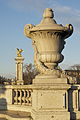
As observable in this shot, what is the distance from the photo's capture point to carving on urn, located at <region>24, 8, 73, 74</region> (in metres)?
11.9

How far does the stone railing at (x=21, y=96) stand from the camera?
14.4 meters

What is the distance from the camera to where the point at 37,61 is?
1227 centimetres

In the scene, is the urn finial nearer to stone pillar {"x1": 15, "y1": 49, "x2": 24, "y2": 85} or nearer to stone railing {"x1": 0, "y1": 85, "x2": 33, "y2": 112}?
stone railing {"x1": 0, "y1": 85, "x2": 33, "y2": 112}

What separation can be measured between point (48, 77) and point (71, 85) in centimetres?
100

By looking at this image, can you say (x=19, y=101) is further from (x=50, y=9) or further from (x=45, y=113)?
(x=50, y=9)

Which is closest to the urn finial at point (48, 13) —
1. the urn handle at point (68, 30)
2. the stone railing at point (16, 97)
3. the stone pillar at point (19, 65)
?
the urn handle at point (68, 30)

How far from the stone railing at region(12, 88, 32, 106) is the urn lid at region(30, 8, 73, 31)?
3724mm

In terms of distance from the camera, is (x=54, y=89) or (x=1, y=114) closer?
(x=54, y=89)

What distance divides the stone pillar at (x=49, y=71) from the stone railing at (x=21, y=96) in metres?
2.46

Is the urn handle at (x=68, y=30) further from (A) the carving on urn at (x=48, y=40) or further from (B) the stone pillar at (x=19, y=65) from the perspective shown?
(B) the stone pillar at (x=19, y=65)

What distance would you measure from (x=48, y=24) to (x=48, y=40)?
67cm

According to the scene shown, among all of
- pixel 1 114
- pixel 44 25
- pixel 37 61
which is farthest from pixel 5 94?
pixel 44 25

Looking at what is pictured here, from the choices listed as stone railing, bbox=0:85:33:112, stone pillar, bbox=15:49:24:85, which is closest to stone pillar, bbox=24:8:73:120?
stone railing, bbox=0:85:33:112

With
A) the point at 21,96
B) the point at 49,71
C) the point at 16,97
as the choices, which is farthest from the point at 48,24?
the point at 16,97
